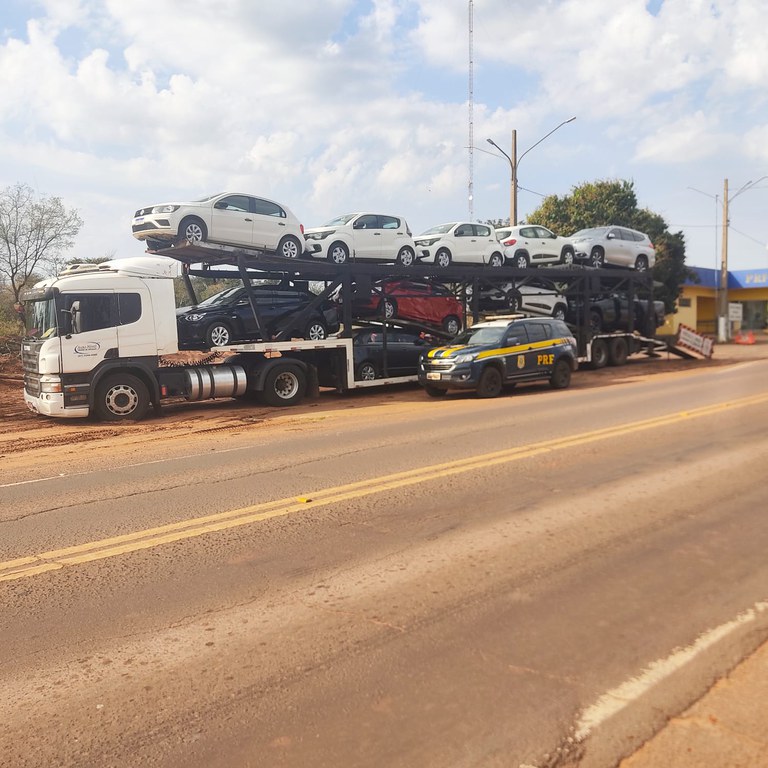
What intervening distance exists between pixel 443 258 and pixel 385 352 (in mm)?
4097

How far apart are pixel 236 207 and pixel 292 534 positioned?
11.5m

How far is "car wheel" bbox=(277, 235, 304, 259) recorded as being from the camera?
54.3 feet

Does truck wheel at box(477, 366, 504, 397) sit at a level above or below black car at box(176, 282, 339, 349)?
below

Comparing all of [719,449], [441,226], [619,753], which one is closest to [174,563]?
[619,753]

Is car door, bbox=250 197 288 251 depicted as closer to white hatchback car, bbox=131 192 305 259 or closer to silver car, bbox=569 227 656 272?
white hatchback car, bbox=131 192 305 259

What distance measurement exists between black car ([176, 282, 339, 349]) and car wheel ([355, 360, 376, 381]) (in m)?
1.10

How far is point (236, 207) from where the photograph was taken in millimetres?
15789

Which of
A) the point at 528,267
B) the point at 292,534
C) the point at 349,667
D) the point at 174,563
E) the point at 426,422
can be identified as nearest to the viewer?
the point at 349,667

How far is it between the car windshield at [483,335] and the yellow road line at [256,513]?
6682 millimetres

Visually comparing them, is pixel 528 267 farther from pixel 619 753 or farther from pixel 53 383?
pixel 619 753

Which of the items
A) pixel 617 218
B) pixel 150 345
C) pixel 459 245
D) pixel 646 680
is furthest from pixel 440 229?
pixel 617 218

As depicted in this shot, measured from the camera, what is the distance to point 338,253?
59.1 feet

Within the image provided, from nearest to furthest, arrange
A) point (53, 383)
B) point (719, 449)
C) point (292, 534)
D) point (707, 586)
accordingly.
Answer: point (707, 586), point (292, 534), point (719, 449), point (53, 383)

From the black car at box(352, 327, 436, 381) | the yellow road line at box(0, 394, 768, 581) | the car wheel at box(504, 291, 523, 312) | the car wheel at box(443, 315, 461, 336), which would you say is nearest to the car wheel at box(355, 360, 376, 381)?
the black car at box(352, 327, 436, 381)
